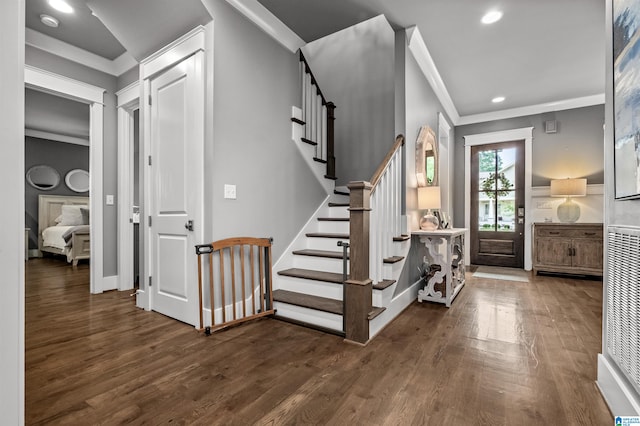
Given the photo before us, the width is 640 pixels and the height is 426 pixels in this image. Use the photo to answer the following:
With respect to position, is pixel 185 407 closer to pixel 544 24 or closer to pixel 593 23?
pixel 544 24

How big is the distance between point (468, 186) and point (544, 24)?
3034 mm

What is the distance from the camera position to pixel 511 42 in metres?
3.24

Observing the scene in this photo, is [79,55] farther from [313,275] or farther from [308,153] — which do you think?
[313,275]

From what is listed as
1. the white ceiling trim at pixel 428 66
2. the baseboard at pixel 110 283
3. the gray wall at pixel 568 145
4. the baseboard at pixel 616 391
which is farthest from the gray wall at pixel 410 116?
the baseboard at pixel 110 283

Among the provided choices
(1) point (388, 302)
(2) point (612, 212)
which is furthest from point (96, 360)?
(2) point (612, 212)

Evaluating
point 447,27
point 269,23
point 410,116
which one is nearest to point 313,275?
point 410,116

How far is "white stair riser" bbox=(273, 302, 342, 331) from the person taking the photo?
2354mm

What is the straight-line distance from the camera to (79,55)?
3.44 m

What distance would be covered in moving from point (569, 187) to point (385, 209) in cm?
369

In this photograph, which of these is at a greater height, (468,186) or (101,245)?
(468,186)

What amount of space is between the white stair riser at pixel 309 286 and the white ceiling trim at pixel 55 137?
23.2 ft

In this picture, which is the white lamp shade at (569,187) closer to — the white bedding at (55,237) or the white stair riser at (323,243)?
the white stair riser at (323,243)

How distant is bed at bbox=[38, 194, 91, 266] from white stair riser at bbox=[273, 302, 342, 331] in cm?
484
